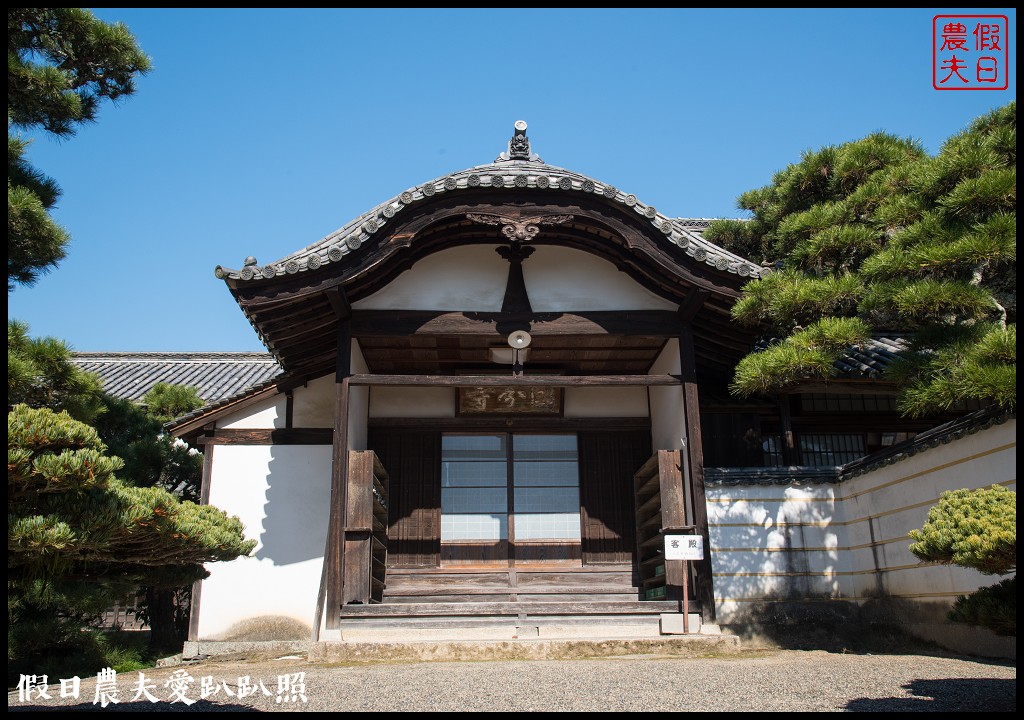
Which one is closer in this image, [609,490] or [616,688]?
[616,688]

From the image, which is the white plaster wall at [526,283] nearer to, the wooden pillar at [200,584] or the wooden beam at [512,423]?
the wooden beam at [512,423]

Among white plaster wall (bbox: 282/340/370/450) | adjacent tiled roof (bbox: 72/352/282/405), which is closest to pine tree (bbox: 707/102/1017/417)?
white plaster wall (bbox: 282/340/370/450)

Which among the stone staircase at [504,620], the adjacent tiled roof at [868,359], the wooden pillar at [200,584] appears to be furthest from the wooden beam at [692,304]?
the wooden pillar at [200,584]

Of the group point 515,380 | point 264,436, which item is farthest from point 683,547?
point 264,436

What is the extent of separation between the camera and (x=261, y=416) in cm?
1173

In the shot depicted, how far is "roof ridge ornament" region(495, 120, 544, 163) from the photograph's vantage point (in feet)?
40.3

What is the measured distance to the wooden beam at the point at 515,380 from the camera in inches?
388

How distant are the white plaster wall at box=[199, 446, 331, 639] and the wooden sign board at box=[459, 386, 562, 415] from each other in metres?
2.17

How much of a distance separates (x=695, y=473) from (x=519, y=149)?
5793mm

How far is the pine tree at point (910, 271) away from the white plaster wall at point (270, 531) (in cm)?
631

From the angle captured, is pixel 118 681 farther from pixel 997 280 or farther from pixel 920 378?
pixel 997 280

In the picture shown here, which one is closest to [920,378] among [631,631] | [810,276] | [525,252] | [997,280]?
[997,280]

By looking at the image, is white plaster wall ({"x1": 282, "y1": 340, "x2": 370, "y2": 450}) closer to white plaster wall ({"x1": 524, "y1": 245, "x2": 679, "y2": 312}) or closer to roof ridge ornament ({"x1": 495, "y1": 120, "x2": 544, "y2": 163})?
white plaster wall ({"x1": 524, "y1": 245, "x2": 679, "y2": 312})

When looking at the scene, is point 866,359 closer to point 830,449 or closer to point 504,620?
point 830,449
